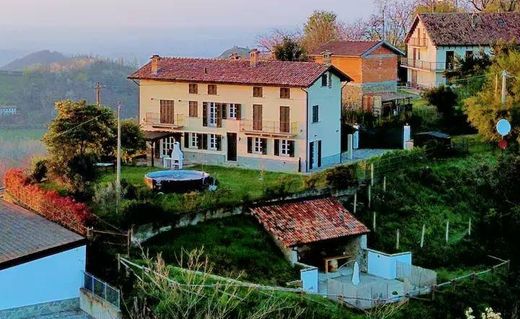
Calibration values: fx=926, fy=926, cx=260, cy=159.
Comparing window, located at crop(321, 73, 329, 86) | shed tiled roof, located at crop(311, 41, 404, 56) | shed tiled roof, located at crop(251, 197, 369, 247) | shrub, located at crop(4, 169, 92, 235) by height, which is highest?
shed tiled roof, located at crop(311, 41, 404, 56)

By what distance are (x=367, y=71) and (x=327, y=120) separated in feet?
40.2

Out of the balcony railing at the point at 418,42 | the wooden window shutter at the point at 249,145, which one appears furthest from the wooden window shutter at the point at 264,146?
the balcony railing at the point at 418,42

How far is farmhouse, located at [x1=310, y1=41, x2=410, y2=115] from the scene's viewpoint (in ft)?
158

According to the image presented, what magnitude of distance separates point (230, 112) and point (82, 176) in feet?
29.3

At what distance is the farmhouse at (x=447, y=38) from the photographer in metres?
55.9

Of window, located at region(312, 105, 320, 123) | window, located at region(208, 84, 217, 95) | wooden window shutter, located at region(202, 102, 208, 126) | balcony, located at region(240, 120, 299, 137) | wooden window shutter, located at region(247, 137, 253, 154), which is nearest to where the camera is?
balcony, located at region(240, 120, 299, 137)

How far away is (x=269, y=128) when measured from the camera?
38.0m

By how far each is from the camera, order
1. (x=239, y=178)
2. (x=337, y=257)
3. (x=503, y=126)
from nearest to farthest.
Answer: (x=337, y=257) → (x=239, y=178) → (x=503, y=126)

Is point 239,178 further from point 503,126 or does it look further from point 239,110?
point 503,126

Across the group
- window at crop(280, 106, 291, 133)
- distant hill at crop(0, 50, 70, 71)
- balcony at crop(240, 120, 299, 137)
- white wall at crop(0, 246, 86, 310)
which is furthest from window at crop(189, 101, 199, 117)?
distant hill at crop(0, 50, 70, 71)

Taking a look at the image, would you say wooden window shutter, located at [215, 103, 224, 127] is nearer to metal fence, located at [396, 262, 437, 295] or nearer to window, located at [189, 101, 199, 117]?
window, located at [189, 101, 199, 117]

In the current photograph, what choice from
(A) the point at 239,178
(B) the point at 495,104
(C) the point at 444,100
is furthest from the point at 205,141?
(C) the point at 444,100

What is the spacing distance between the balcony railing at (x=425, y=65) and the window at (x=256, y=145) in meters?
19.4

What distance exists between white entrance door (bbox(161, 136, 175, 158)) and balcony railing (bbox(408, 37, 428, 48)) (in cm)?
2346
